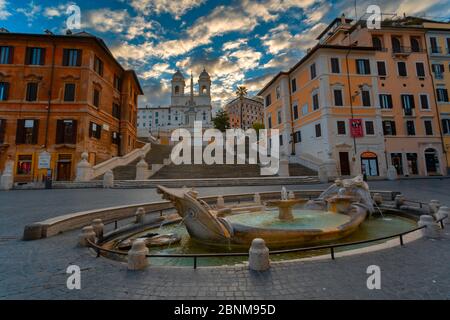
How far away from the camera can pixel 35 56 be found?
27031 mm

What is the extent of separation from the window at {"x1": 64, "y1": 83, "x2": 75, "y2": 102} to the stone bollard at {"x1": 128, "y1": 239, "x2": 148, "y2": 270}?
29.2m

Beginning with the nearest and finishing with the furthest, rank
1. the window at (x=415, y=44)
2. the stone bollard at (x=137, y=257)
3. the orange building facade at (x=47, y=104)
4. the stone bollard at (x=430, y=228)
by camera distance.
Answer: the stone bollard at (x=137, y=257), the stone bollard at (x=430, y=228), the orange building facade at (x=47, y=104), the window at (x=415, y=44)

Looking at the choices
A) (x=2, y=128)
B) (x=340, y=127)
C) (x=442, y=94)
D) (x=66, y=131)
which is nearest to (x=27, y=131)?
(x=2, y=128)

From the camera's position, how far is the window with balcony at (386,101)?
2957cm

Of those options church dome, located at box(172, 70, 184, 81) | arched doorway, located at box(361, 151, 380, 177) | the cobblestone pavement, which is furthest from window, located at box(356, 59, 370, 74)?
church dome, located at box(172, 70, 184, 81)

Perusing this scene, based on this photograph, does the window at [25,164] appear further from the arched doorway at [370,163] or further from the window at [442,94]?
the window at [442,94]

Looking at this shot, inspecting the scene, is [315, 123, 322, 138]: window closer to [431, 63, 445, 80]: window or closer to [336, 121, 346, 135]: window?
[336, 121, 346, 135]: window

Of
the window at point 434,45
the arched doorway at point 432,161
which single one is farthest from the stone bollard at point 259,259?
the window at point 434,45

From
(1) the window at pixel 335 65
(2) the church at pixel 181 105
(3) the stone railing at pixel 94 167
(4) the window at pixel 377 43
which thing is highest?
(2) the church at pixel 181 105

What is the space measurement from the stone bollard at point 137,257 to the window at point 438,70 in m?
43.2

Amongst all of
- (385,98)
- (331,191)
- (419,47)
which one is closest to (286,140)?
(385,98)

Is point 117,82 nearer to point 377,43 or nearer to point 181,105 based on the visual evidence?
point 377,43

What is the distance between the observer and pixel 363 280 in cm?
355

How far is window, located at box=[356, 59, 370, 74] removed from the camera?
2941 cm
